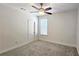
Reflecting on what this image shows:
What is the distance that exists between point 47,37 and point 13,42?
79 centimetres

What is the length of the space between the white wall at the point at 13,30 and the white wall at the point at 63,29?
455 mm

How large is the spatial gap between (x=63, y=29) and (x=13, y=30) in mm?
1174

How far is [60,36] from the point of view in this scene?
2129mm

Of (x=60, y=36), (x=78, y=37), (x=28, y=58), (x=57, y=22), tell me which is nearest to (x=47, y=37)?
(x=60, y=36)

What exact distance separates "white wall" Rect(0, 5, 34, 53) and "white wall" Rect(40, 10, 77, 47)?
45cm

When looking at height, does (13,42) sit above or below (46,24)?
below

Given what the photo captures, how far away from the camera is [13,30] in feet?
6.79

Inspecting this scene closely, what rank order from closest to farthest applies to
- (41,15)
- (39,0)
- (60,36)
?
1. (39,0)
2. (60,36)
3. (41,15)

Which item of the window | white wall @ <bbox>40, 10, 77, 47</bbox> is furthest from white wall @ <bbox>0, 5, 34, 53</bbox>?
white wall @ <bbox>40, 10, 77, 47</bbox>

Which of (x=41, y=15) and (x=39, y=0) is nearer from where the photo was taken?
(x=39, y=0)

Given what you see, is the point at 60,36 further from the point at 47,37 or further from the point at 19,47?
the point at 19,47

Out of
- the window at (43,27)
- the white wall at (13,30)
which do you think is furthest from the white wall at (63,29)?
the white wall at (13,30)

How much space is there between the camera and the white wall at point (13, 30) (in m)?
2.05

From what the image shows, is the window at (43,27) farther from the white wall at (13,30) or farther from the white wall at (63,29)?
the white wall at (13,30)
